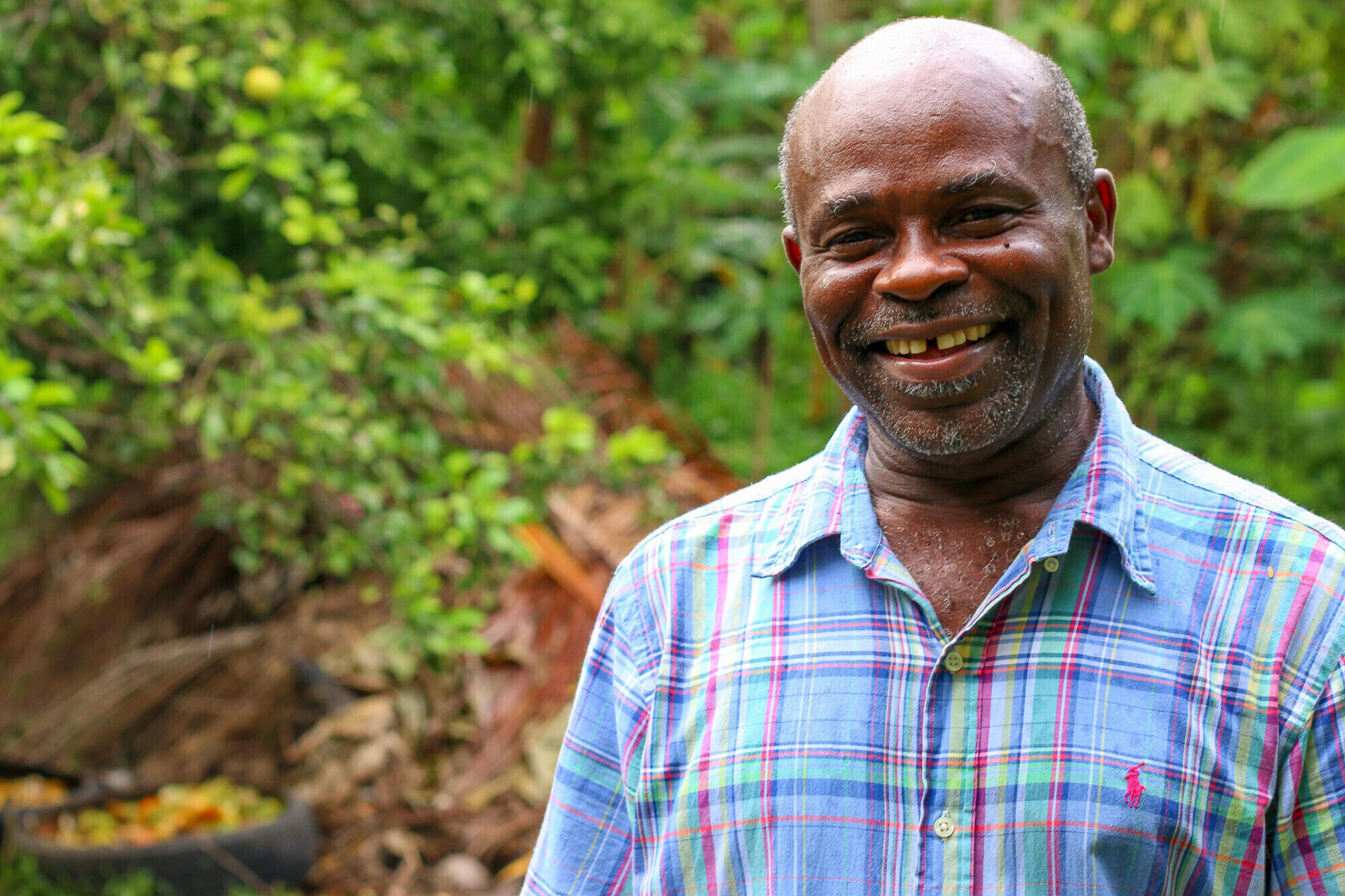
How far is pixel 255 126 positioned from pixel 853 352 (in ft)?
7.24

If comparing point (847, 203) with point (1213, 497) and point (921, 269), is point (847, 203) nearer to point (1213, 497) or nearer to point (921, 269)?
point (921, 269)

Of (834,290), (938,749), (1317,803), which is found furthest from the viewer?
(834,290)

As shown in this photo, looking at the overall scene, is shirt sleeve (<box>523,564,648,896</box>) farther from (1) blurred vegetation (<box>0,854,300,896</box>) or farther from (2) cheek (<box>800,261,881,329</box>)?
(1) blurred vegetation (<box>0,854,300,896</box>)

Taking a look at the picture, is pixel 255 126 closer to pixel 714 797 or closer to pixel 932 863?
pixel 714 797

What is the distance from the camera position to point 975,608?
1396 mm

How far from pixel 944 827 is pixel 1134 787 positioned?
0.61ft

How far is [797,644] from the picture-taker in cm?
145

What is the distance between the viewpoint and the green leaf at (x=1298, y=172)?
4508 millimetres

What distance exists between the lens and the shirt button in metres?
1.30

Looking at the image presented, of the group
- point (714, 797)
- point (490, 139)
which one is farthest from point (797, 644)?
point (490, 139)

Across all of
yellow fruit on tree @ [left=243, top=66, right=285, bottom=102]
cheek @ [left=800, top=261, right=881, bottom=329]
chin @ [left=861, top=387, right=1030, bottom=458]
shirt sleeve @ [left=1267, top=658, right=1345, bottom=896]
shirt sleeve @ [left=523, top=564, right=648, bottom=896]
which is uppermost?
yellow fruit on tree @ [left=243, top=66, right=285, bottom=102]

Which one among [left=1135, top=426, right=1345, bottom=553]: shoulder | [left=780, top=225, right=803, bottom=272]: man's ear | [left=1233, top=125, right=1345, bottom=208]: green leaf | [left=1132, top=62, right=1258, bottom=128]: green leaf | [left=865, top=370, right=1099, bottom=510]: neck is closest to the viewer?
[left=1135, top=426, right=1345, bottom=553]: shoulder

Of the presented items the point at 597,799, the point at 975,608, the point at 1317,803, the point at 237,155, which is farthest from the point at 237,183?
the point at 1317,803

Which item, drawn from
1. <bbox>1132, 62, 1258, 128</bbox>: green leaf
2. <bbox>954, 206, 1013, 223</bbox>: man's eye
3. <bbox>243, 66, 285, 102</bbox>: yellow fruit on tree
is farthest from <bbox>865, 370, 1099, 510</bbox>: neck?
<bbox>1132, 62, 1258, 128</bbox>: green leaf
